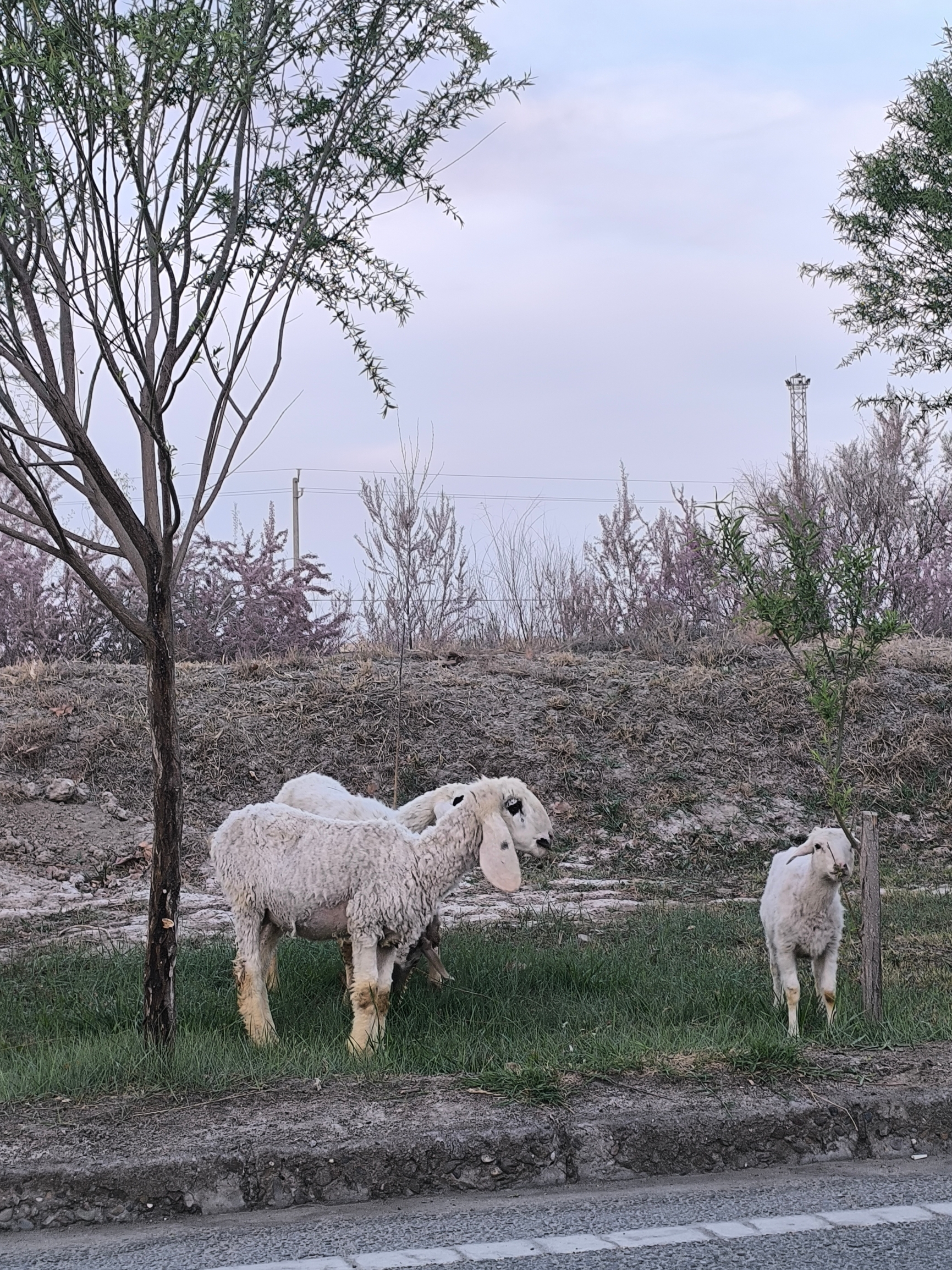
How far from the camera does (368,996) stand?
20.0 ft

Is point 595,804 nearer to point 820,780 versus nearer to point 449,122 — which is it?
point 820,780

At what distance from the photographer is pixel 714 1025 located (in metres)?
6.15

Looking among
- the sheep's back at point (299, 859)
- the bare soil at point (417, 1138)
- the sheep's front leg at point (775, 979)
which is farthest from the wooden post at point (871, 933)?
the sheep's back at point (299, 859)

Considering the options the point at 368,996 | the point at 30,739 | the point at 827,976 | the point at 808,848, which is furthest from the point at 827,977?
the point at 30,739

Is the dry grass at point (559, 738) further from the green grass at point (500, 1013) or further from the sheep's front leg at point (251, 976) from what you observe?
the sheep's front leg at point (251, 976)

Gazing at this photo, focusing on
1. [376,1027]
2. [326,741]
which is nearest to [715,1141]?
[376,1027]

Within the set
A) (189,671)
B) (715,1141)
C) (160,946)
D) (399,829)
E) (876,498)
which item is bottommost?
(715,1141)

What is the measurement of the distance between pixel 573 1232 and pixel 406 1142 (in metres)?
0.73

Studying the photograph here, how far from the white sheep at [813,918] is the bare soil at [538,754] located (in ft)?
14.4

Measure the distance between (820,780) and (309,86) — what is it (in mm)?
10420

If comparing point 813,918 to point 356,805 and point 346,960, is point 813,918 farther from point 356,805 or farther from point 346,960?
point 356,805

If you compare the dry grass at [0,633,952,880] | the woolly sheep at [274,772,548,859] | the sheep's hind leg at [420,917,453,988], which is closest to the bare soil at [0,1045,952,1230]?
the sheep's hind leg at [420,917,453,988]

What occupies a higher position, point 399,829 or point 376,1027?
point 399,829

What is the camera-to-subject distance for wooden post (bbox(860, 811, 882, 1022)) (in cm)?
620
